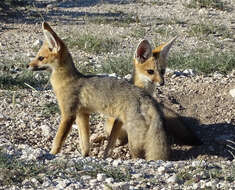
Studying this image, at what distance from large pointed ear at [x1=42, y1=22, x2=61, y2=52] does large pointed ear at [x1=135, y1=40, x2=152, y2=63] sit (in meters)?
1.23

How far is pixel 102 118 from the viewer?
6875 mm

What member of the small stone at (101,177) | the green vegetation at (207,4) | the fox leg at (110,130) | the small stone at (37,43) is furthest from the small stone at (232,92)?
the green vegetation at (207,4)

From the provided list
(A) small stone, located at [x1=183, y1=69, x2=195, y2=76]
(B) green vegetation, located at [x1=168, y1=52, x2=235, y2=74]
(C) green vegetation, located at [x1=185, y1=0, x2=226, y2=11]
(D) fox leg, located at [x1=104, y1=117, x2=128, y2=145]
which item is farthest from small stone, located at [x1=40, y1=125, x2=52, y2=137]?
(C) green vegetation, located at [x1=185, y1=0, x2=226, y2=11]

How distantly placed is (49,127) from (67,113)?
789mm

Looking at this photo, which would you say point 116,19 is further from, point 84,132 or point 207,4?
point 84,132

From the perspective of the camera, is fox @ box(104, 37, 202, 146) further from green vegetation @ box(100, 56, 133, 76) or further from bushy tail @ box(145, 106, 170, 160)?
green vegetation @ box(100, 56, 133, 76)

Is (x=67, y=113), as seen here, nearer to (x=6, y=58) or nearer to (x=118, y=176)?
(x=118, y=176)

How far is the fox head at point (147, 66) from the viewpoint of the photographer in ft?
20.7

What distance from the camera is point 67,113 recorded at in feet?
18.3

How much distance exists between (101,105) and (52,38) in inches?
36.3

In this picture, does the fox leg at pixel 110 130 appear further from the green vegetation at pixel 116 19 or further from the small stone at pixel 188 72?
the green vegetation at pixel 116 19

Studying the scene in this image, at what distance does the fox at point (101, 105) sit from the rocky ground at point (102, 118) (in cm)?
31

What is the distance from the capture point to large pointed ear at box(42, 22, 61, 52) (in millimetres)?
5536

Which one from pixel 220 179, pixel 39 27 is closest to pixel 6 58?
pixel 39 27
